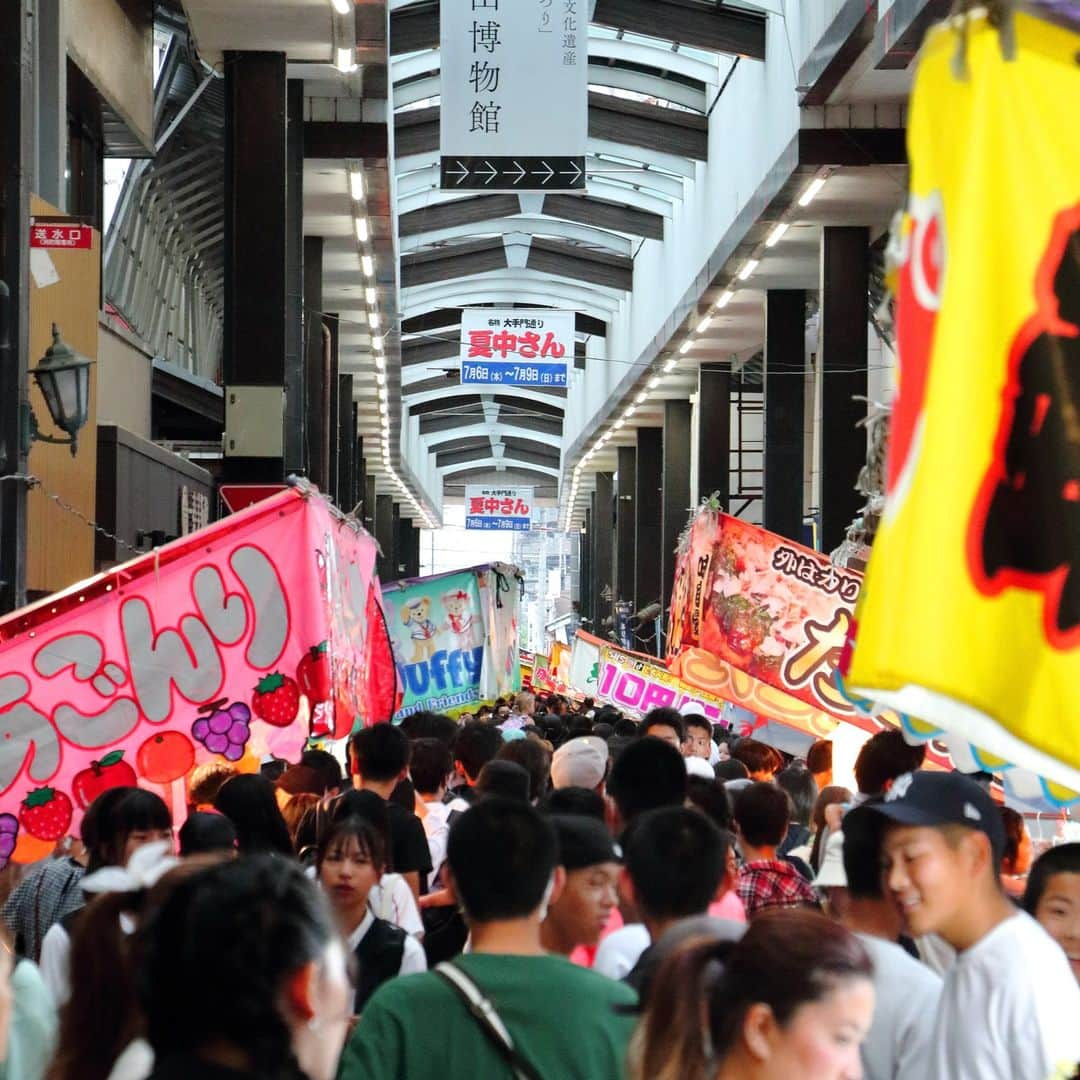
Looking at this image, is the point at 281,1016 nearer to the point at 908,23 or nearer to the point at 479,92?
the point at 908,23

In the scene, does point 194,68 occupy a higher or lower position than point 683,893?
higher

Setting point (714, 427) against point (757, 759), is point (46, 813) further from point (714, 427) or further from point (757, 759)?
point (714, 427)

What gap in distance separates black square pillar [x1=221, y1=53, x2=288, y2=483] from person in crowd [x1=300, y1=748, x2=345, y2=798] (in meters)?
8.74

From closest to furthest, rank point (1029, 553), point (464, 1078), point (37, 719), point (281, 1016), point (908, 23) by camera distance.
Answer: point (281, 1016), point (1029, 553), point (464, 1078), point (37, 719), point (908, 23)

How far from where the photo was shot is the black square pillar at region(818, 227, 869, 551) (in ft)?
73.2

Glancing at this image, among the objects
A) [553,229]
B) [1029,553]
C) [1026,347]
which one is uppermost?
[553,229]

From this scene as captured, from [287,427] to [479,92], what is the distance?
3.62 meters

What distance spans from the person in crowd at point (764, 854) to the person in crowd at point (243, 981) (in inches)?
150

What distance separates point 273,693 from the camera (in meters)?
7.58

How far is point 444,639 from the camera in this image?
17609 millimetres

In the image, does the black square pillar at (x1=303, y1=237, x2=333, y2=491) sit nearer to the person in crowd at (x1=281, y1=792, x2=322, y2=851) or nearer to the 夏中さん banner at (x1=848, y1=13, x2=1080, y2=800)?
the person in crowd at (x1=281, y1=792, x2=322, y2=851)

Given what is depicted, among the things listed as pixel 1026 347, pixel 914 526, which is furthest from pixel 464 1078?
pixel 1026 347

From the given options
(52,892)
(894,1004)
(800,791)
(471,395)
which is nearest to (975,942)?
(894,1004)

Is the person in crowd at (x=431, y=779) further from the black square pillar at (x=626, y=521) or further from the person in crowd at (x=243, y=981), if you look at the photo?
the black square pillar at (x=626, y=521)
